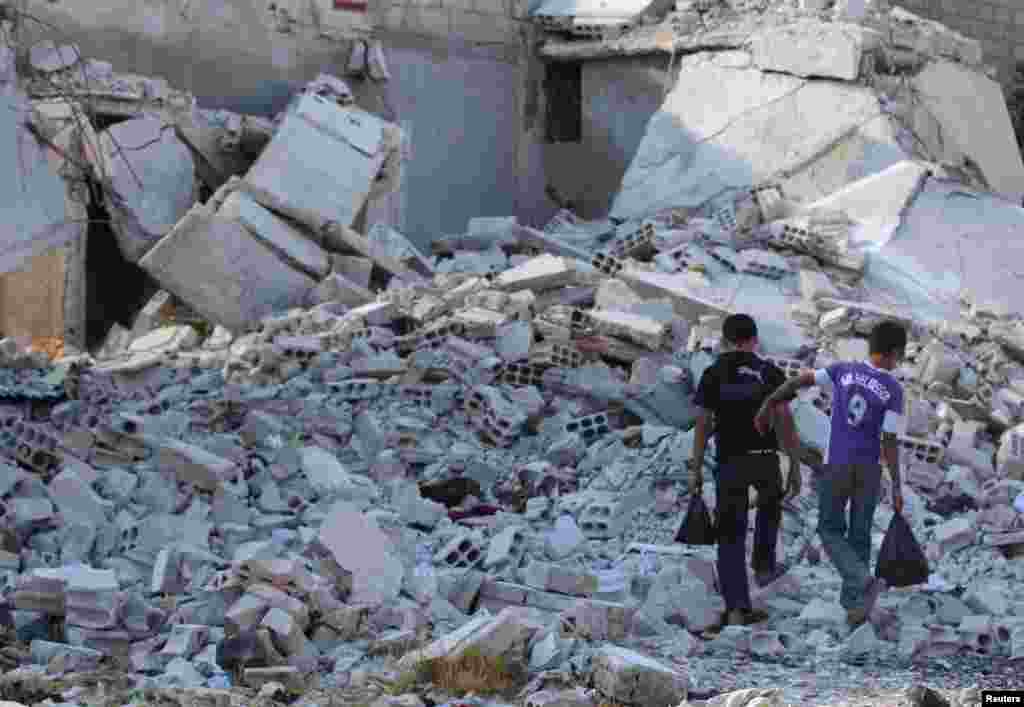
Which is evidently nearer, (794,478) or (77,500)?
(794,478)

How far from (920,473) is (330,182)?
221 inches

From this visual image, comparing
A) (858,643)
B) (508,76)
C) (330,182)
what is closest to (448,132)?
(508,76)

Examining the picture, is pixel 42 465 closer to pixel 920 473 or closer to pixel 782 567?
pixel 782 567

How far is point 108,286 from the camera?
13883 mm

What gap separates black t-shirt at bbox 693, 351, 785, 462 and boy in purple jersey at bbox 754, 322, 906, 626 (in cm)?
10

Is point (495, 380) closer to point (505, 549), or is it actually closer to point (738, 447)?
point (505, 549)

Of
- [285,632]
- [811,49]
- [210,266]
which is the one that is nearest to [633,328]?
[210,266]

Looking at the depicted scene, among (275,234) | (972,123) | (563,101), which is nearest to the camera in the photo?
(275,234)

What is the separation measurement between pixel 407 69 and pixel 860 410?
32.0ft

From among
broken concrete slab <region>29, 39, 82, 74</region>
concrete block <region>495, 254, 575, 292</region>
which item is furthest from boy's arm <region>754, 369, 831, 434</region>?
broken concrete slab <region>29, 39, 82, 74</region>

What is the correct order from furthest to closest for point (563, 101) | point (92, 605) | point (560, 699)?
point (563, 101) → point (92, 605) → point (560, 699)

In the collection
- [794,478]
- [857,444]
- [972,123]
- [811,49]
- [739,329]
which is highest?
[811,49]

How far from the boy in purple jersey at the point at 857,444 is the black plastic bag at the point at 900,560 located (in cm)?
5

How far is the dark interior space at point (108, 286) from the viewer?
A: 1371 centimetres
